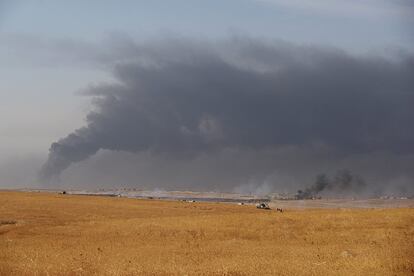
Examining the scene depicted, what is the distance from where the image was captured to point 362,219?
4325 centimetres

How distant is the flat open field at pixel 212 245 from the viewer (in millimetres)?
26998

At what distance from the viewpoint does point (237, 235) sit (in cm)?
3978

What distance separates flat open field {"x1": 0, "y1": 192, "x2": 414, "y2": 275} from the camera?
27.0m

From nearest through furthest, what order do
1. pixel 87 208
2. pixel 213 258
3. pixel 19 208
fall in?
pixel 213 258 < pixel 19 208 < pixel 87 208

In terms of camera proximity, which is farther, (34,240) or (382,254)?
(34,240)

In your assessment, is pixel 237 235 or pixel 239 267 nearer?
pixel 239 267

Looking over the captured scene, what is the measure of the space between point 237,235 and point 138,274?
14.8 metres

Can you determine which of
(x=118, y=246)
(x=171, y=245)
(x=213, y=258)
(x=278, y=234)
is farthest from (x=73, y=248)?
(x=278, y=234)

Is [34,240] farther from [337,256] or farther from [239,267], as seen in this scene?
[337,256]

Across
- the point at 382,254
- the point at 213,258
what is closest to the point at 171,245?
the point at 213,258

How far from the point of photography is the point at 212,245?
35.4 meters

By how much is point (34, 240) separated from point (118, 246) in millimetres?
6126

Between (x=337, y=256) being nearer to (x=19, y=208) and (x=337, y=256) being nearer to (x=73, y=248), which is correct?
(x=73, y=248)

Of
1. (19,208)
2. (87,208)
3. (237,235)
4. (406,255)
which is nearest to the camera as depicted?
(406,255)
